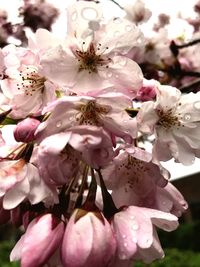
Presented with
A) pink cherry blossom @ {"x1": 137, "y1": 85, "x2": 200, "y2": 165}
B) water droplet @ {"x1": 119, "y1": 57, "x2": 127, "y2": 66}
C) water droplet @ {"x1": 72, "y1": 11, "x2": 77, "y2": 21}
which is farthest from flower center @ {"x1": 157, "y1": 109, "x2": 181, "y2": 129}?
water droplet @ {"x1": 72, "y1": 11, "x2": 77, "y2": 21}

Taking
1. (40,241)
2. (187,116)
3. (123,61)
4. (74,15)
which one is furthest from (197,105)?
(40,241)

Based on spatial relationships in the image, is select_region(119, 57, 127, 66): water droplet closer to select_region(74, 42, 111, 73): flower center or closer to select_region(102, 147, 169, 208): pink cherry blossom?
select_region(74, 42, 111, 73): flower center

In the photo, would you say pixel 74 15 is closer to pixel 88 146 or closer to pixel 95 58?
pixel 95 58

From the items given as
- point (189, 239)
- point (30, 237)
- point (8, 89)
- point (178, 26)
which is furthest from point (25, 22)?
point (189, 239)

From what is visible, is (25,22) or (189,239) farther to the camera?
(189,239)

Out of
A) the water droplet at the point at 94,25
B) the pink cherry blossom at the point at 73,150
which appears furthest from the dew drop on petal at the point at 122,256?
the water droplet at the point at 94,25

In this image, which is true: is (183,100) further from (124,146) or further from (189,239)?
(189,239)
